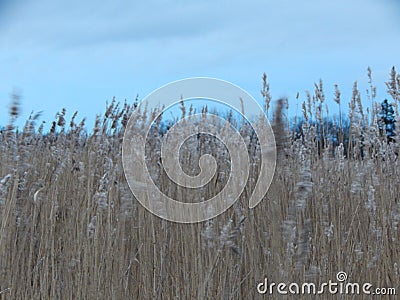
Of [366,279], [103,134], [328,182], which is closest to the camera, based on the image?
[366,279]

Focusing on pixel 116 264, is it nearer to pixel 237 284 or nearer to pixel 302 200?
pixel 237 284

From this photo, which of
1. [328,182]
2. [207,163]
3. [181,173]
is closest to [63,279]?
[181,173]

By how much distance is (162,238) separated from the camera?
6.01 feet

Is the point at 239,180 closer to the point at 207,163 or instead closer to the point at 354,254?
the point at 207,163

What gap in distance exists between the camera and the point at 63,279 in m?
1.76

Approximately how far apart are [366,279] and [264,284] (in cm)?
51

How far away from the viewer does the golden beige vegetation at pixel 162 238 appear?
1.56m

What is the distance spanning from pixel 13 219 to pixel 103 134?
1.71 ft

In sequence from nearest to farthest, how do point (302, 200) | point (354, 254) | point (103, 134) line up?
point (302, 200)
point (354, 254)
point (103, 134)

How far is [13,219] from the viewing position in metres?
1.92

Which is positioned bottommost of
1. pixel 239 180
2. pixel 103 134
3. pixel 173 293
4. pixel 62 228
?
pixel 173 293

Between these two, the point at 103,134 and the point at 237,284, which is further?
the point at 103,134

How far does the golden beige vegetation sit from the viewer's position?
156 centimetres

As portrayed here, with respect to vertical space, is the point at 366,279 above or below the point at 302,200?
below
